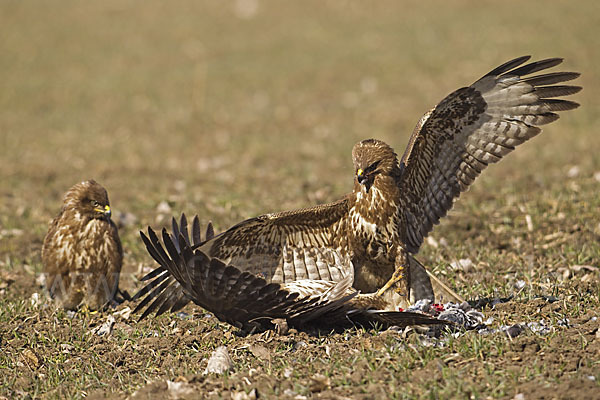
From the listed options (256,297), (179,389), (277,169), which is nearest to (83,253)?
(256,297)

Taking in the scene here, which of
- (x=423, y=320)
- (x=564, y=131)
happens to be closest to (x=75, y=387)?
(x=423, y=320)

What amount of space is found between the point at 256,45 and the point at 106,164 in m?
11.6

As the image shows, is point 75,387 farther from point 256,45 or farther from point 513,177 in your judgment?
point 256,45

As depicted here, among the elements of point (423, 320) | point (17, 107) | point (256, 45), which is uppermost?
point (256, 45)

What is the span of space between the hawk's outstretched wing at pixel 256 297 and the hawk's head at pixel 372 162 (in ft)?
2.40

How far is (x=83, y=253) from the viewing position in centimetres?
663

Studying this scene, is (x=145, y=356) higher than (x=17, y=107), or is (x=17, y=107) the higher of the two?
(x=17, y=107)

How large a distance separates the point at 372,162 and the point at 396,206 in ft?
1.29

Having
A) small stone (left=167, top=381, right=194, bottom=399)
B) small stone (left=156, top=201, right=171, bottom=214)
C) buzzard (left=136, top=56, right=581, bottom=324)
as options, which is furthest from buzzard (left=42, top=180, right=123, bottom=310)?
small stone (left=167, top=381, right=194, bottom=399)

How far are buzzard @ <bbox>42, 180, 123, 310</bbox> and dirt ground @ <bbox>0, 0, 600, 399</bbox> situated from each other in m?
0.26

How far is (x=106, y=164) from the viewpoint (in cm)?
1286

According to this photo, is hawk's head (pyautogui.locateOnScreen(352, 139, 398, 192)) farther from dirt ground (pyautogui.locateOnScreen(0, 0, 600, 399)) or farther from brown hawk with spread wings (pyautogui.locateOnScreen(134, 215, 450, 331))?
dirt ground (pyautogui.locateOnScreen(0, 0, 600, 399))

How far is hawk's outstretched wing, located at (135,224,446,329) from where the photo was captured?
4.70 metres

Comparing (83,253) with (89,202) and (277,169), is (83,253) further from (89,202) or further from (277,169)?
(277,169)
